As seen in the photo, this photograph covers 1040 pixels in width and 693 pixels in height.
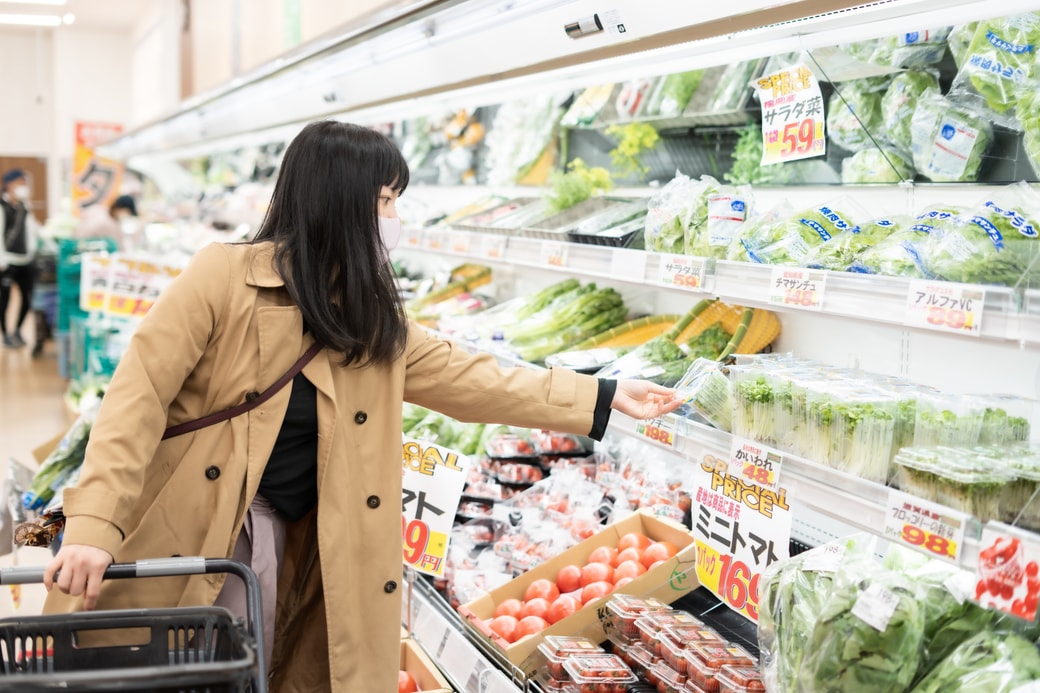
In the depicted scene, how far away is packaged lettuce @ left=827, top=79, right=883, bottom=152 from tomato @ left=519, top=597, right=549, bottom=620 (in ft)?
4.49

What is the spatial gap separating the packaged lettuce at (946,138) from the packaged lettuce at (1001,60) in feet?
0.14

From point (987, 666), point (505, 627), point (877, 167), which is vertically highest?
point (877, 167)

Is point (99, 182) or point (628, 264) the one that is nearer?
point (628, 264)

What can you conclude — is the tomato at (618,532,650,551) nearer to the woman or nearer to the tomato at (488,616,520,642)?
the tomato at (488,616,520,642)

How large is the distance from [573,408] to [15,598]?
202 centimetres

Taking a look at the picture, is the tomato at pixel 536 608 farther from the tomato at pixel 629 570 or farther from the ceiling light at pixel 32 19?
the ceiling light at pixel 32 19

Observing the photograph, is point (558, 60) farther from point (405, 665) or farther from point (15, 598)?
point (15, 598)

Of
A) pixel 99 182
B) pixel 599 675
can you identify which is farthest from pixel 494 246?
pixel 99 182

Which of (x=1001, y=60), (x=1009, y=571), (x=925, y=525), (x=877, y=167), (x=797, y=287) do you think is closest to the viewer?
(x=1009, y=571)

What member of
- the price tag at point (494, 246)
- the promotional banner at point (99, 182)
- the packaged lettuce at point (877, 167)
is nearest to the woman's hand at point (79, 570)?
the price tag at point (494, 246)

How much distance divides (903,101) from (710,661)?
1303 millimetres

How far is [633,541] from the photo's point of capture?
2660 millimetres

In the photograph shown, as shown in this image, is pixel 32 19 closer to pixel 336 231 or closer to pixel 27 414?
pixel 27 414

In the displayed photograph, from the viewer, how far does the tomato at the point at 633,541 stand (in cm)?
266
